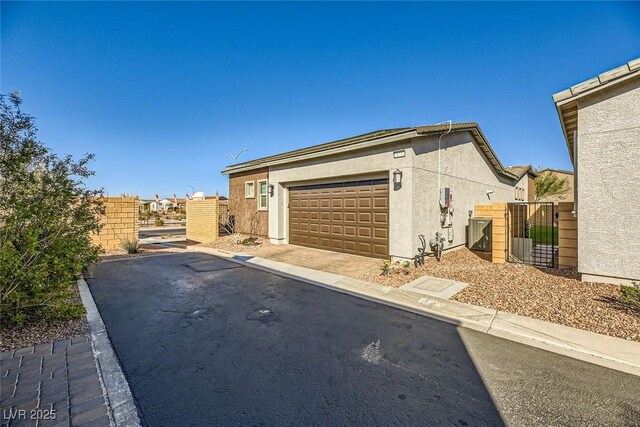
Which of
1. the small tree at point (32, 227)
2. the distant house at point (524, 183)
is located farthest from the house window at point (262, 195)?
the distant house at point (524, 183)

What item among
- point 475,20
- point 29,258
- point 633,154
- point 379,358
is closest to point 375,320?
point 379,358

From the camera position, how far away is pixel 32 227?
4.45 m

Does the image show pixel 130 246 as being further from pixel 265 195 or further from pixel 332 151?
pixel 332 151

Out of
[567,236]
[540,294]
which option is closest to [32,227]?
[540,294]

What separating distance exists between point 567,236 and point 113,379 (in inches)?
394

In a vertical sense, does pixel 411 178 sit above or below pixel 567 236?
above

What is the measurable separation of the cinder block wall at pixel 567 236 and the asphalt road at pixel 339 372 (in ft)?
16.9

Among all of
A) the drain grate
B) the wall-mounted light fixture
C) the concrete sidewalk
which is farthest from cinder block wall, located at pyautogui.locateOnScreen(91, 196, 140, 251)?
the wall-mounted light fixture

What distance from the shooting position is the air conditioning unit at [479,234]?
11180 millimetres

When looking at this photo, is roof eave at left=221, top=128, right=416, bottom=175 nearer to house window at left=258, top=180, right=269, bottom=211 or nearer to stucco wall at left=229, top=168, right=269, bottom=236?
stucco wall at left=229, top=168, right=269, bottom=236

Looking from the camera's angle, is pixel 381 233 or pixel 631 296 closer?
pixel 631 296

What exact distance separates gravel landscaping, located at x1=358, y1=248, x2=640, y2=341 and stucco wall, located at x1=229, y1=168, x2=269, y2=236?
27.1 feet

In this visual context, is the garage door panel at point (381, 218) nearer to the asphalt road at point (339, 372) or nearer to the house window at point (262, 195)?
the asphalt road at point (339, 372)

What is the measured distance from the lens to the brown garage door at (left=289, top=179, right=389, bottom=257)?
9594 millimetres
